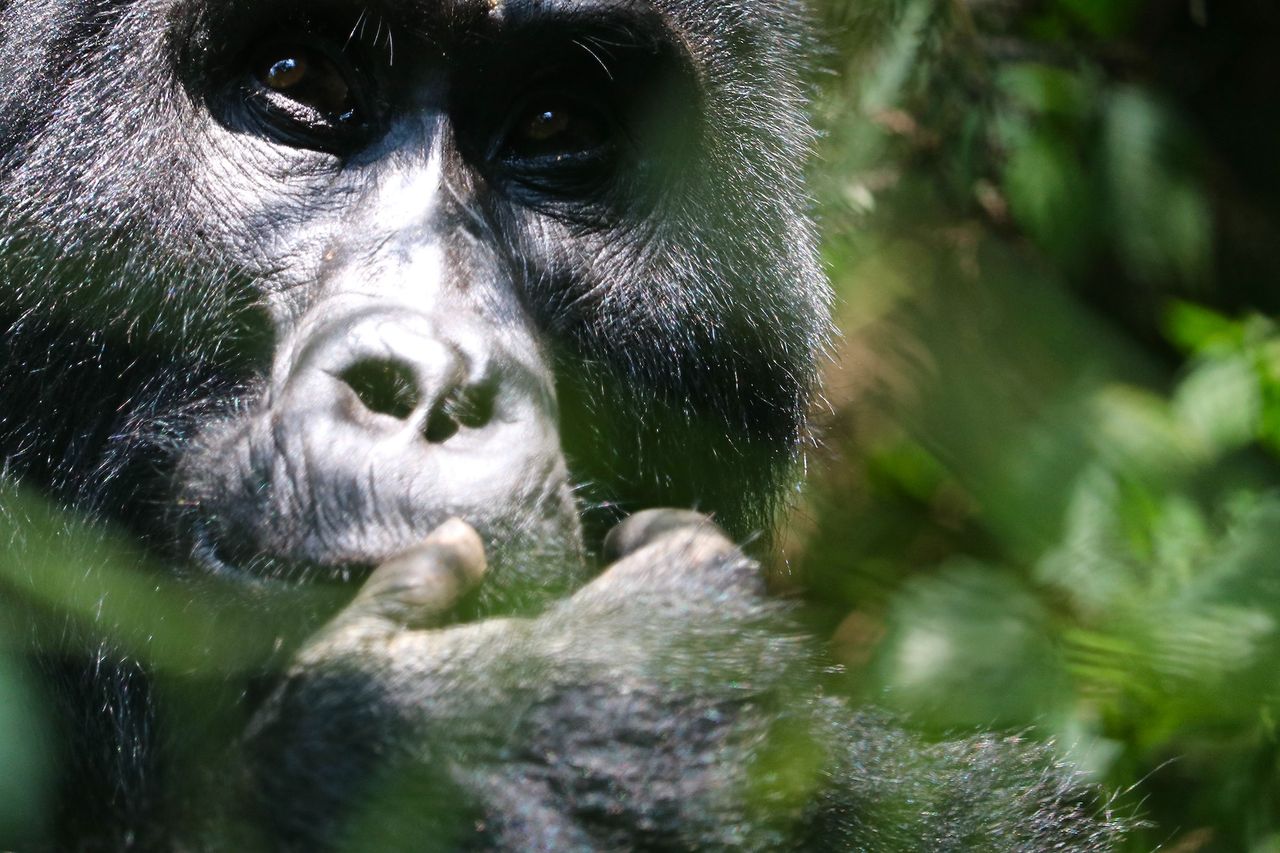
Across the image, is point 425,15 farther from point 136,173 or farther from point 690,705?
point 690,705

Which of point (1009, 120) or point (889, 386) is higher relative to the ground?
point (889, 386)

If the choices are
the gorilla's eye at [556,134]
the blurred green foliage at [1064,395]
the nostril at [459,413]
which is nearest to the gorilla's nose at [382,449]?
the nostril at [459,413]

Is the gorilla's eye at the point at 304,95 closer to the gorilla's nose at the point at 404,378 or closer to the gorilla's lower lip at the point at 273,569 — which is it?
the gorilla's nose at the point at 404,378

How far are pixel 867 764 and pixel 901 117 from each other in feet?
8.05

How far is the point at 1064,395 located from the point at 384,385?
91 cm

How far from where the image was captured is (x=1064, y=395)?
5.29 ft

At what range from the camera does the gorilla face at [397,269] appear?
195 centimetres

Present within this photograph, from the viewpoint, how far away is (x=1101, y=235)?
13.5 feet

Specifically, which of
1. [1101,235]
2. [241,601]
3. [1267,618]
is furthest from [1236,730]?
[1101,235]

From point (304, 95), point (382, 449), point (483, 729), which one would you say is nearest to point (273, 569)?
point (382, 449)

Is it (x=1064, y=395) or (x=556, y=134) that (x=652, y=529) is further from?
(x=556, y=134)

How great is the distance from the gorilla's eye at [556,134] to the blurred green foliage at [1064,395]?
64cm

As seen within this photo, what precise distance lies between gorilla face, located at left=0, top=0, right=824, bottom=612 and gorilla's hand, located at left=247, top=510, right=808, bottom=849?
139 millimetres

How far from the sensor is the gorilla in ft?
5.67
